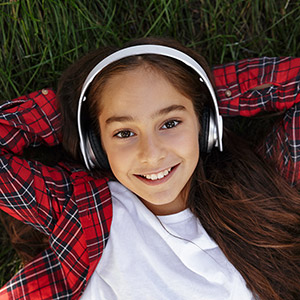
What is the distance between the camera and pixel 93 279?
5.30 ft

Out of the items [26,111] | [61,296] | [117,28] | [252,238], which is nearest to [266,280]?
[252,238]

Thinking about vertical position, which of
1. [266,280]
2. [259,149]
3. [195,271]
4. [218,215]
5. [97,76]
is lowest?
[266,280]

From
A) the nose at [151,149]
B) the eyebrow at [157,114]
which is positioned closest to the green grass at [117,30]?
the eyebrow at [157,114]

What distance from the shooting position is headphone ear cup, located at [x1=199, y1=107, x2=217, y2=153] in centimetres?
152

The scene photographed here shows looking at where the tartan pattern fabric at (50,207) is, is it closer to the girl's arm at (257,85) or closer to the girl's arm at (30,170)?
the girl's arm at (30,170)

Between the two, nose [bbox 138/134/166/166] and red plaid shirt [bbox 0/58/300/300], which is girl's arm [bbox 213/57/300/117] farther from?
nose [bbox 138/134/166/166]

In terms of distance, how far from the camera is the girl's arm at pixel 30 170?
152 cm

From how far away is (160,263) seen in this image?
1.58 m

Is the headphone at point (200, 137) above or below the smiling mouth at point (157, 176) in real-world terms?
above

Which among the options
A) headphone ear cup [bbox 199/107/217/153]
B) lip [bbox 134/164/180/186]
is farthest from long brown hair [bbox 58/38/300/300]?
lip [bbox 134/164/180/186]

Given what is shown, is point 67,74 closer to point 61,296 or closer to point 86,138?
point 86,138

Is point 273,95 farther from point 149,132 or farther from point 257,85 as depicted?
point 149,132

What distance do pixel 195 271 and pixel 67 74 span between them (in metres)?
0.97

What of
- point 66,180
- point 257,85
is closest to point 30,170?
point 66,180
